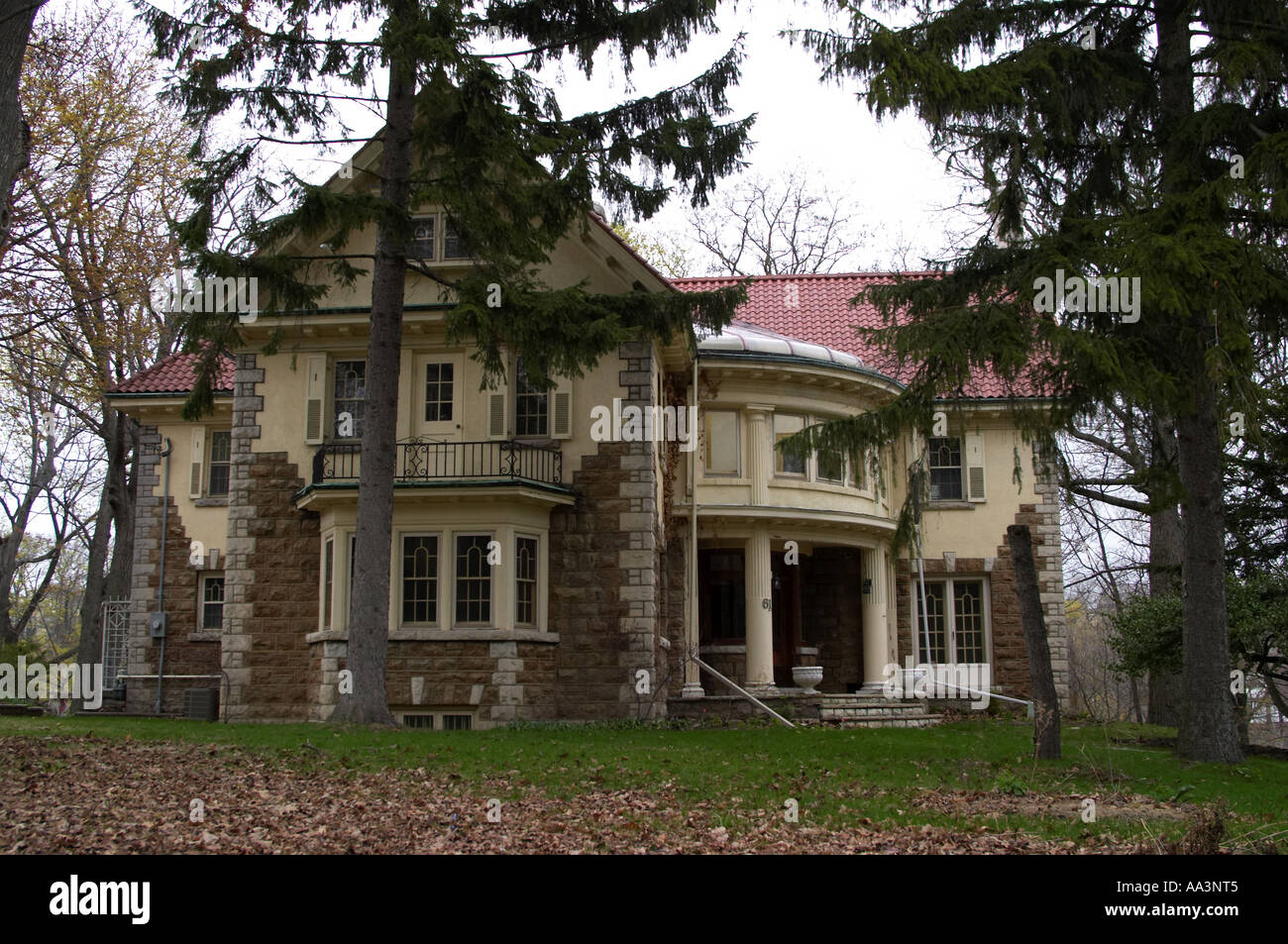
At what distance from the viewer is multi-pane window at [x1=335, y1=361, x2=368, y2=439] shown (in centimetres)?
1891

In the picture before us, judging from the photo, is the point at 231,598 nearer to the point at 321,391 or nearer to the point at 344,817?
the point at 321,391

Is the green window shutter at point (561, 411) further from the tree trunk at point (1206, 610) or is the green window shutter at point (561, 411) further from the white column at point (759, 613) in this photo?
the tree trunk at point (1206, 610)

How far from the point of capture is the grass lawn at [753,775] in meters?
8.20

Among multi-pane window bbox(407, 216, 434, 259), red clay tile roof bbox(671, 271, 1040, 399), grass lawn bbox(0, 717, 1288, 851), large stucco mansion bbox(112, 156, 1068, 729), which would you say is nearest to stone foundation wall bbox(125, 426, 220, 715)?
large stucco mansion bbox(112, 156, 1068, 729)

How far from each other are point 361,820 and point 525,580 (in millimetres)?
9958

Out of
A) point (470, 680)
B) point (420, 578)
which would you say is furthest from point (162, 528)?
point (470, 680)

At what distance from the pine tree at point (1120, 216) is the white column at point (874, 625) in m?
9.16

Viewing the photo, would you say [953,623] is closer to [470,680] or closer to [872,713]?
[872,713]

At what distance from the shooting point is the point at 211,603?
22203mm

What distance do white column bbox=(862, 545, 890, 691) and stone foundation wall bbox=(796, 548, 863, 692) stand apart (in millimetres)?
609

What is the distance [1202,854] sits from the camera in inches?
241

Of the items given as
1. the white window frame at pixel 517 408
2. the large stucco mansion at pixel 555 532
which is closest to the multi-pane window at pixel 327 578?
the large stucco mansion at pixel 555 532

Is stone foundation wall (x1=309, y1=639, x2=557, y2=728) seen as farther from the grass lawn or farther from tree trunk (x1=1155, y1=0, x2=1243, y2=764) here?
tree trunk (x1=1155, y1=0, x2=1243, y2=764)
